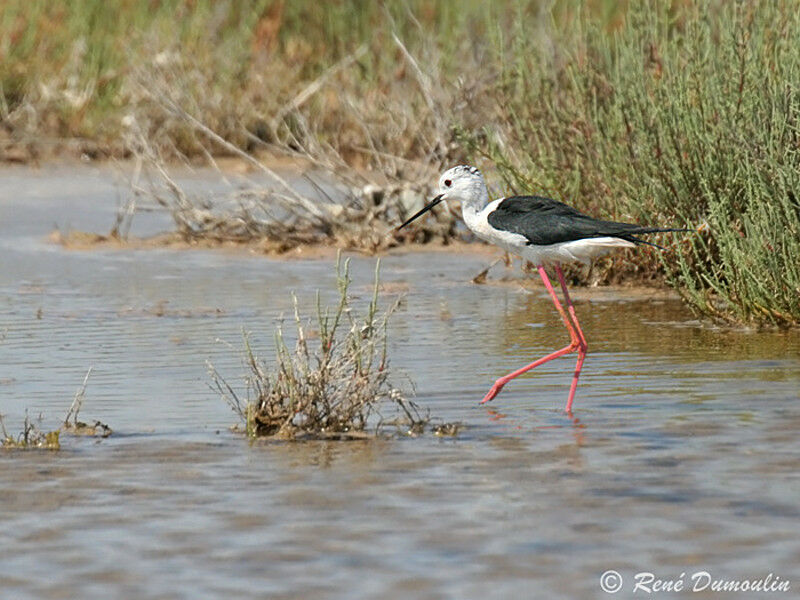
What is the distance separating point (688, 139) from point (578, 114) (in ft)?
3.61

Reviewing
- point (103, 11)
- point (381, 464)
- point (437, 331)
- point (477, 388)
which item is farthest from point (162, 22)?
point (381, 464)

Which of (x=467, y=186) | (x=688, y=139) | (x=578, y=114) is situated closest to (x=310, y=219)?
(x=578, y=114)

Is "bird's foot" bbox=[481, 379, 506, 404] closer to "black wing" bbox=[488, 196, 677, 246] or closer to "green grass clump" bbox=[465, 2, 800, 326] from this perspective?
"black wing" bbox=[488, 196, 677, 246]

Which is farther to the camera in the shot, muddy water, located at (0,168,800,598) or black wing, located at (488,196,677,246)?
black wing, located at (488,196,677,246)

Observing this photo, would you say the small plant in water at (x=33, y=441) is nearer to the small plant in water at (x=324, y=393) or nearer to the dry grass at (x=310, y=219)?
the small plant in water at (x=324, y=393)

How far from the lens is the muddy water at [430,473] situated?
449cm

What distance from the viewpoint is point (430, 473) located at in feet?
18.0

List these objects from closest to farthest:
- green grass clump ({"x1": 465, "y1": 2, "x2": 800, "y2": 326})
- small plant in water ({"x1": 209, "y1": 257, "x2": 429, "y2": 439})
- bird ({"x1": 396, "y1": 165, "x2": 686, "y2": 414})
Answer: small plant in water ({"x1": 209, "y1": 257, "x2": 429, "y2": 439})
bird ({"x1": 396, "y1": 165, "x2": 686, "y2": 414})
green grass clump ({"x1": 465, "y1": 2, "x2": 800, "y2": 326})

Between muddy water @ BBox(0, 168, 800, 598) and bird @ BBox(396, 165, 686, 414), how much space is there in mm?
225

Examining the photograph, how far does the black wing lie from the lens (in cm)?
708

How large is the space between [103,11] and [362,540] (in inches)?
568

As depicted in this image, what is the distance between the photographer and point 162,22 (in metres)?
17.3

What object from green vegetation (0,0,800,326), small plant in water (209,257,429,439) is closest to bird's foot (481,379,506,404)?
small plant in water (209,257,429,439)

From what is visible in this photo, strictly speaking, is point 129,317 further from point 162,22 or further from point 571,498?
point 162,22
